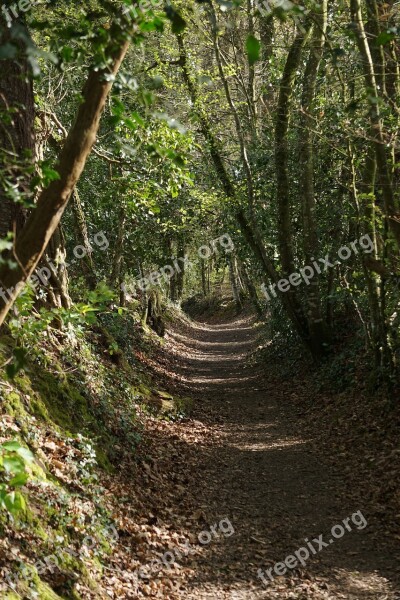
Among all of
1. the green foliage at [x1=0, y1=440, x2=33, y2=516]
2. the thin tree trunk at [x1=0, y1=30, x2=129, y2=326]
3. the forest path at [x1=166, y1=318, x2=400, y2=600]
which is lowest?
the forest path at [x1=166, y1=318, x2=400, y2=600]

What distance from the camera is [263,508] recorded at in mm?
7723

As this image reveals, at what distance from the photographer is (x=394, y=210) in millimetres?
7660

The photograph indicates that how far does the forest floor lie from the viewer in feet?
19.0

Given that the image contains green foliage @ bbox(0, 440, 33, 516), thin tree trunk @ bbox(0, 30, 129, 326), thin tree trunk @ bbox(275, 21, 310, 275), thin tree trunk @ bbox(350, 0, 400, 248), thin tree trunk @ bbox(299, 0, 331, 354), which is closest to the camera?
green foliage @ bbox(0, 440, 33, 516)

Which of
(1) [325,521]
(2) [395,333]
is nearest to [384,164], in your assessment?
(2) [395,333]

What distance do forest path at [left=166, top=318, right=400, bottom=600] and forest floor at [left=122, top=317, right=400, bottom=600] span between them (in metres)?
0.01

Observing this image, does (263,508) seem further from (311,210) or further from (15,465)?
(311,210)

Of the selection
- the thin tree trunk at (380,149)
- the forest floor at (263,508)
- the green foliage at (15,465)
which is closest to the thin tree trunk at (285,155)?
the forest floor at (263,508)

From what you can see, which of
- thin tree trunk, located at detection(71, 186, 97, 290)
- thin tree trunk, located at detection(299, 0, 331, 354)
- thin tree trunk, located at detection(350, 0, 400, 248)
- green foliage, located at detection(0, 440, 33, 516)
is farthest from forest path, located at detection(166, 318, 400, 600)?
thin tree trunk, located at detection(71, 186, 97, 290)

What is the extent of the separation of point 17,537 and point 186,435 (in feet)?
20.4

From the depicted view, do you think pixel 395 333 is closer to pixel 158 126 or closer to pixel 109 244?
pixel 158 126

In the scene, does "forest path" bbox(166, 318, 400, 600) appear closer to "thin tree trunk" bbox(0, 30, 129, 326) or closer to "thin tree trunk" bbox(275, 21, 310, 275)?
"thin tree trunk" bbox(275, 21, 310, 275)

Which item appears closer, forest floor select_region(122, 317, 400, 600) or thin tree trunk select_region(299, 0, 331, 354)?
forest floor select_region(122, 317, 400, 600)

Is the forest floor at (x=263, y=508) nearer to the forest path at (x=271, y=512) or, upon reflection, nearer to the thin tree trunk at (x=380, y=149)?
the forest path at (x=271, y=512)
